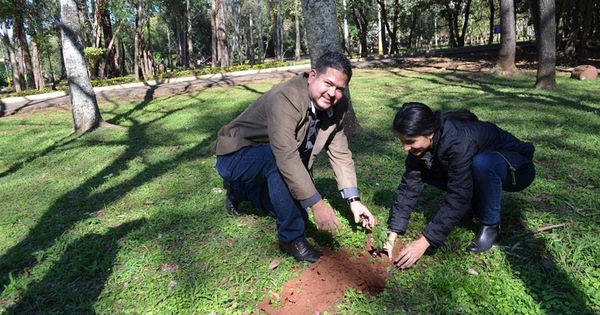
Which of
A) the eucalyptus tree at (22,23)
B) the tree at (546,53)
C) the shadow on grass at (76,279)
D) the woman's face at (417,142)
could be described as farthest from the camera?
the eucalyptus tree at (22,23)

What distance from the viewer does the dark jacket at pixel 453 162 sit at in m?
2.22

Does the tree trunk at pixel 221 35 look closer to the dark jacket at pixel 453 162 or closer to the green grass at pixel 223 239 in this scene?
the green grass at pixel 223 239

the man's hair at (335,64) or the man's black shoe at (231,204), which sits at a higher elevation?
the man's hair at (335,64)

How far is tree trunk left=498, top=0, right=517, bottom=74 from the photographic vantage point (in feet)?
35.6

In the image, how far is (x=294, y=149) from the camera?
2303mm

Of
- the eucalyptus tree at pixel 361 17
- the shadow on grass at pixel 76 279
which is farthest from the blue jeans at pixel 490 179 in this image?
the eucalyptus tree at pixel 361 17

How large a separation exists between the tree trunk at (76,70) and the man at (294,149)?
6081 millimetres

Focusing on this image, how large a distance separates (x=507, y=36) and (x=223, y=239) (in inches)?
427

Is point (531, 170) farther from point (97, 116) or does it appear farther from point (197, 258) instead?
point (97, 116)

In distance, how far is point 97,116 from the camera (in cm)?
826

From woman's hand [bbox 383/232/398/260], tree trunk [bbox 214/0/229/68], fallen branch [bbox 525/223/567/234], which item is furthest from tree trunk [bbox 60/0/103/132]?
tree trunk [bbox 214/0/229/68]

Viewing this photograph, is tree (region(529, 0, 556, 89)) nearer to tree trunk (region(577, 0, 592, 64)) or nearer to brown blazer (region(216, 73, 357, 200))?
tree trunk (region(577, 0, 592, 64))

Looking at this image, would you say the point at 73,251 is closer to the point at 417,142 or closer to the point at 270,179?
the point at 270,179

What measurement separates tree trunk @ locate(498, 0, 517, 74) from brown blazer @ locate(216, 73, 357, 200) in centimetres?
1015
